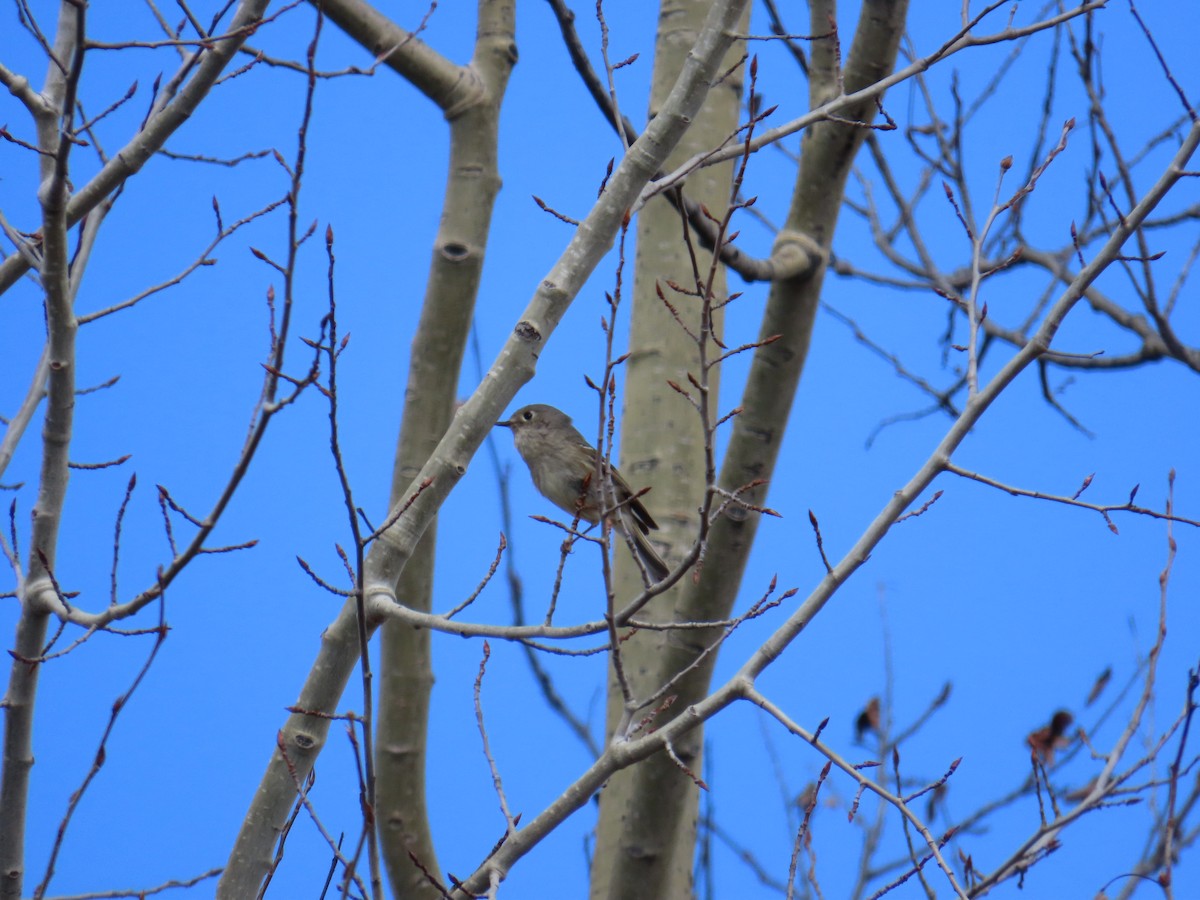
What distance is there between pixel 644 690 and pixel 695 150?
5.49 feet

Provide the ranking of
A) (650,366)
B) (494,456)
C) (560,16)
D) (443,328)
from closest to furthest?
1. (560,16)
2. (443,328)
3. (650,366)
4. (494,456)

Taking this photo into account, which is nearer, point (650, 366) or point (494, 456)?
point (650, 366)

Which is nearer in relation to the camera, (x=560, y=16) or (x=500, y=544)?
(x=500, y=544)

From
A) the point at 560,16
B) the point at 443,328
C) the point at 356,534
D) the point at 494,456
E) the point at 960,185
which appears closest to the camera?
the point at 356,534

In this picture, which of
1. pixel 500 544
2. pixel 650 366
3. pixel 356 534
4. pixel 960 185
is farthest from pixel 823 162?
pixel 356 534

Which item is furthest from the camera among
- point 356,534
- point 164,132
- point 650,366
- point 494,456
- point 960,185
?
point 494,456

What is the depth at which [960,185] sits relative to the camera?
11.9 ft

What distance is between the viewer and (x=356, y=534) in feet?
6.35

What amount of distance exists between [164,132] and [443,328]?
3.89 feet

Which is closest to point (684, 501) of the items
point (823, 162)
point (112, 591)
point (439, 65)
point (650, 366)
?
point (650, 366)

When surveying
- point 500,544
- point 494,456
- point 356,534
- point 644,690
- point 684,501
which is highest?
point 494,456

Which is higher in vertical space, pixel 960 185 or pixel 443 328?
pixel 960 185

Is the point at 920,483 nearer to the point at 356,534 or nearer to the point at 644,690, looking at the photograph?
the point at 356,534

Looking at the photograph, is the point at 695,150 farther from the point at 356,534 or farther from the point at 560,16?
the point at 356,534
